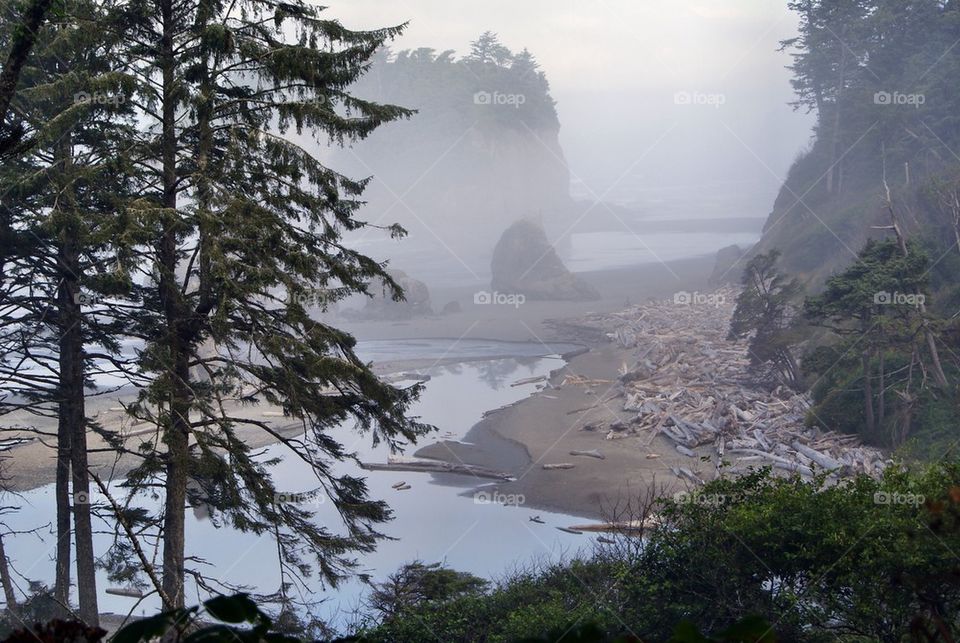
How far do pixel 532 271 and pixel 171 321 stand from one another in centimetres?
3856

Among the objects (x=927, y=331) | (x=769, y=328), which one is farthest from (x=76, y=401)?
(x=769, y=328)

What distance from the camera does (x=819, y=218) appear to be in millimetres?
38688

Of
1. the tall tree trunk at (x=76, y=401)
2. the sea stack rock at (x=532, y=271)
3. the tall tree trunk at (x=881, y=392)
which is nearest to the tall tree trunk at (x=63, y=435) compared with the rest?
the tall tree trunk at (x=76, y=401)

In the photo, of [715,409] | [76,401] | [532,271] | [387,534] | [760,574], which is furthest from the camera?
[532,271]

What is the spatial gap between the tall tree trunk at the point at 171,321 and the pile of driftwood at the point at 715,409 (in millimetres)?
8598

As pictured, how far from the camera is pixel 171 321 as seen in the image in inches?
425

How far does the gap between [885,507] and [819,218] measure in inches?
1268

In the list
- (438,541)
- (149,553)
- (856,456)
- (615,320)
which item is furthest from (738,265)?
(149,553)

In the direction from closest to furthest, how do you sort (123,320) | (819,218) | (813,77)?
(123,320), (819,218), (813,77)

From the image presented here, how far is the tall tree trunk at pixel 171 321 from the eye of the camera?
10.2 meters

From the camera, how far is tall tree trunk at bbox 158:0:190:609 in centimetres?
1023

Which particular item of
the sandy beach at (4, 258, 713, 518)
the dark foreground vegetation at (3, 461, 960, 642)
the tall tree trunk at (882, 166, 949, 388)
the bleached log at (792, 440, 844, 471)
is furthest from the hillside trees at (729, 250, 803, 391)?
the dark foreground vegetation at (3, 461, 960, 642)

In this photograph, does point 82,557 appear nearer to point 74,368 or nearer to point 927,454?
point 74,368

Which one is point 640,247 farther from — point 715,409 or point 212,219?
point 212,219
